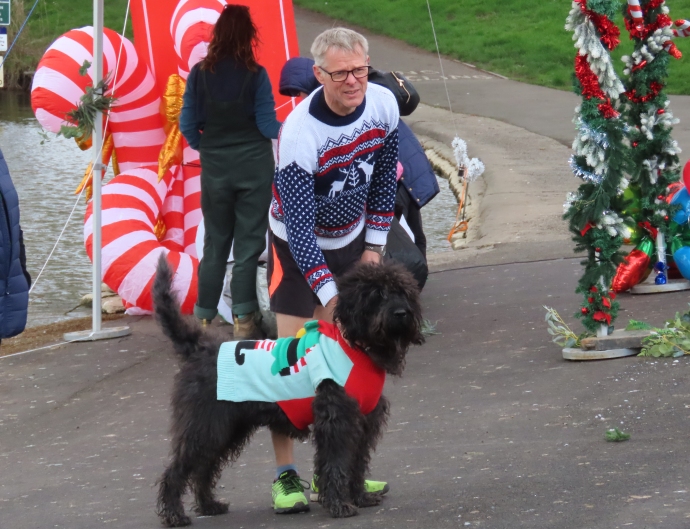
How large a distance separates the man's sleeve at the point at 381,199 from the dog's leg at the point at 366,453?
0.84 m

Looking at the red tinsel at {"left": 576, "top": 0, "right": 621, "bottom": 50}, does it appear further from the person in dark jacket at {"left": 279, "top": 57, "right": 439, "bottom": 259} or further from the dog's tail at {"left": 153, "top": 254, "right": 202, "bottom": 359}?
the dog's tail at {"left": 153, "top": 254, "right": 202, "bottom": 359}

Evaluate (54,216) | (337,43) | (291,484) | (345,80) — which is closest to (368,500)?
(291,484)

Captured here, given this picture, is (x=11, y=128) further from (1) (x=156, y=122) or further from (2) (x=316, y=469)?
(2) (x=316, y=469)

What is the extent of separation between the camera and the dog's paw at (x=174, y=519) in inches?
173

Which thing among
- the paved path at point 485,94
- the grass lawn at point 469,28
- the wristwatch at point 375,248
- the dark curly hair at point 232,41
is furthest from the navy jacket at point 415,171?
the grass lawn at point 469,28

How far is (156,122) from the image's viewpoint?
9.58 metres

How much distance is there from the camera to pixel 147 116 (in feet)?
31.2

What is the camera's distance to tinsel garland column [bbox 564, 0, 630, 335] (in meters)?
6.00

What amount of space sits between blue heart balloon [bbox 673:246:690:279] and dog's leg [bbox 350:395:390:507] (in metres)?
4.03

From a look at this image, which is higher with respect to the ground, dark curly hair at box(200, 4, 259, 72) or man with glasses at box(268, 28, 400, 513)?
dark curly hair at box(200, 4, 259, 72)

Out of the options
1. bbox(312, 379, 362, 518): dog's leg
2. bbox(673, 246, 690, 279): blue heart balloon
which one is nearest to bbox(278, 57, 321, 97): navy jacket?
bbox(312, 379, 362, 518): dog's leg

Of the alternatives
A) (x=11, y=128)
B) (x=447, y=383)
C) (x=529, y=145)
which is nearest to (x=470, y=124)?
(x=529, y=145)

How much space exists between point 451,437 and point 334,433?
1433mm

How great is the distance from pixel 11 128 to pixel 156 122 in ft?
40.9
